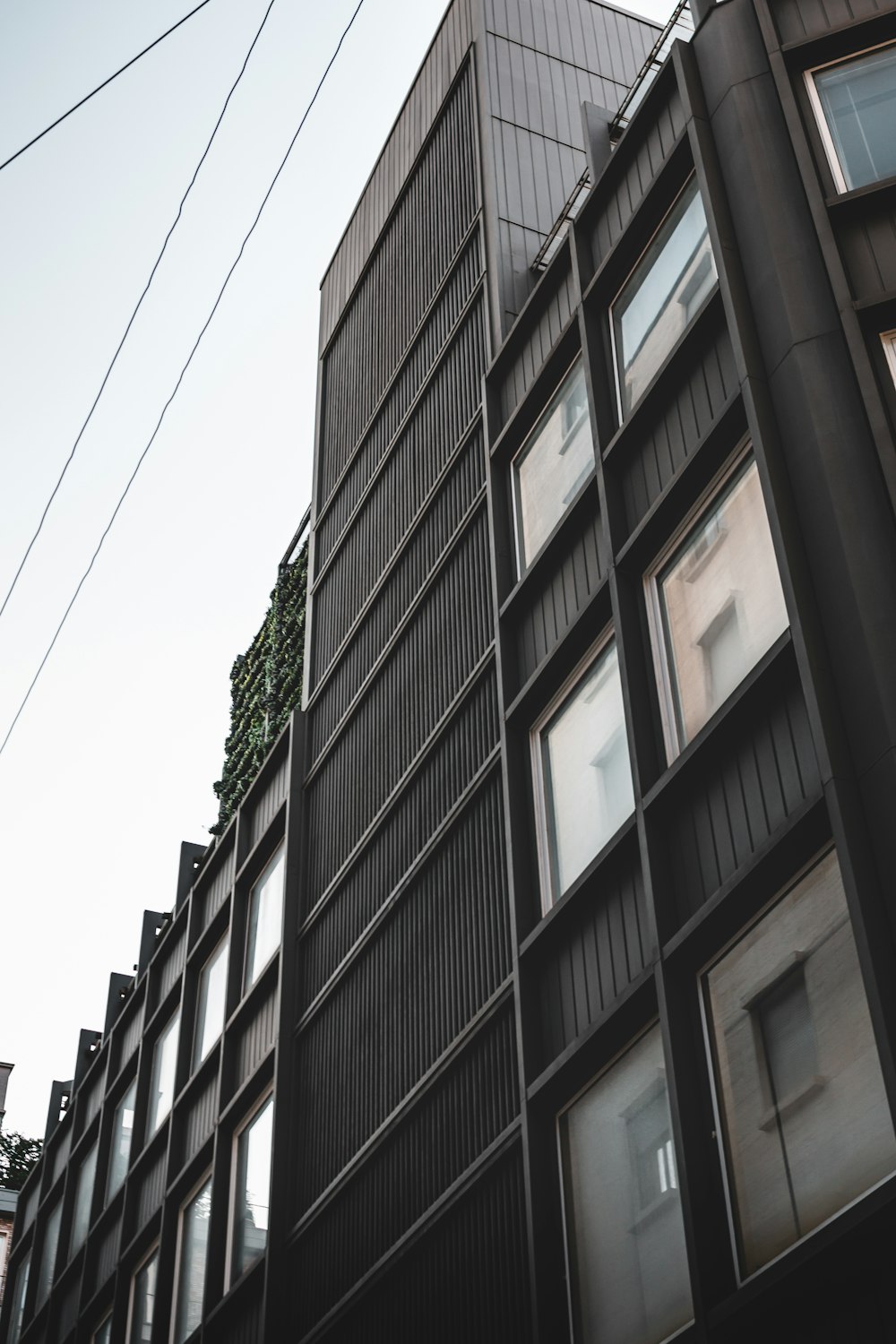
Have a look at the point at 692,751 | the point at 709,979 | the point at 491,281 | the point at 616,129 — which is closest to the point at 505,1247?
the point at 709,979

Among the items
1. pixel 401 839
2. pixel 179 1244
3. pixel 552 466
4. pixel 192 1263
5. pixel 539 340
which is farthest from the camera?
pixel 179 1244

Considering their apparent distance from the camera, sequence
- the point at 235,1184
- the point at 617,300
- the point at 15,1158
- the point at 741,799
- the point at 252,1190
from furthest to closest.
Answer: the point at 15,1158, the point at 235,1184, the point at 252,1190, the point at 617,300, the point at 741,799

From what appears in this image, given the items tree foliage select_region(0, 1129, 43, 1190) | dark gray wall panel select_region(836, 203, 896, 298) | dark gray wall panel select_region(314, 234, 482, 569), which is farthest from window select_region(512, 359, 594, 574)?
tree foliage select_region(0, 1129, 43, 1190)

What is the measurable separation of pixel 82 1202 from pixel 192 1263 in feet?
25.7

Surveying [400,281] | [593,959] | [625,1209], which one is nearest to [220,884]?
[400,281]

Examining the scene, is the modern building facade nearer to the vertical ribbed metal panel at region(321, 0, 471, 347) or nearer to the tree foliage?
the vertical ribbed metal panel at region(321, 0, 471, 347)

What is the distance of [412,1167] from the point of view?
16406mm

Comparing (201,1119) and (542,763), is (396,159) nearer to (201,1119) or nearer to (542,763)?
(542,763)

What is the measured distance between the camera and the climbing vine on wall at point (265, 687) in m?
28.3

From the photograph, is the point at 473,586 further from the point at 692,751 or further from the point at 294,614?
the point at 294,614

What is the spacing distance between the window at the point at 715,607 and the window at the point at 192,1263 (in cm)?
1180

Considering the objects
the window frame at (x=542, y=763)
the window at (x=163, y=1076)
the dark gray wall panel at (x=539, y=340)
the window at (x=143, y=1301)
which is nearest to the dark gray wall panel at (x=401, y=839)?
the window frame at (x=542, y=763)

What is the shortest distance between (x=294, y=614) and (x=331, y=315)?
19.4ft

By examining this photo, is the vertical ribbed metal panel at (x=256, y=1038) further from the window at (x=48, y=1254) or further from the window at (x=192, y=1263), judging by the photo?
the window at (x=48, y=1254)
